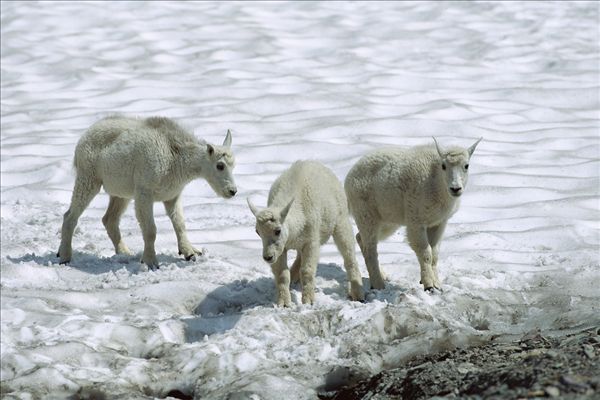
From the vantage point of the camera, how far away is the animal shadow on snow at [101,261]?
10391 mm

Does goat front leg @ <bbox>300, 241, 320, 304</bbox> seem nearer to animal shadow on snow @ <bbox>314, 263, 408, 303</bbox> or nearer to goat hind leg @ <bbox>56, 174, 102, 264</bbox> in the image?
animal shadow on snow @ <bbox>314, 263, 408, 303</bbox>

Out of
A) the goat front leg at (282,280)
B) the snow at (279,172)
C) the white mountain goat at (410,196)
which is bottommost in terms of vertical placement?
the snow at (279,172)

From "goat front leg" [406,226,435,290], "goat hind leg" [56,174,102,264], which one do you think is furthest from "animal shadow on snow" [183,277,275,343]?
"goat hind leg" [56,174,102,264]

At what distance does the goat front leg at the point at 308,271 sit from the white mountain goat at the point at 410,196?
0.82 m

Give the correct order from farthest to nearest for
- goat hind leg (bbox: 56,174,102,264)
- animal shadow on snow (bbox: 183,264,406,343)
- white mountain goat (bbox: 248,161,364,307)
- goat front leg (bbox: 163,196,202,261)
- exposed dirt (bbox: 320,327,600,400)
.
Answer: goat hind leg (bbox: 56,174,102,264) → goat front leg (bbox: 163,196,202,261) → animal shadow on snow (bbox: 183,264,406,343) → white mountain goat (bbox: 248,161,364,307) → exposed dirt (bbox: 320,327,600,400)

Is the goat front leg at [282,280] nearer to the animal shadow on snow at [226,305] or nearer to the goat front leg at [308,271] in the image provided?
the goat front leg at [308,271]

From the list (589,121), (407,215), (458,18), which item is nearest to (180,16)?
(458,18)

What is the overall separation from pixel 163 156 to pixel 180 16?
11.8m

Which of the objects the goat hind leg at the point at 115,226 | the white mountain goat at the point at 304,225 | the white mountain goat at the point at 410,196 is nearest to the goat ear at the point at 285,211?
the white mountain goat at the point at 304,225

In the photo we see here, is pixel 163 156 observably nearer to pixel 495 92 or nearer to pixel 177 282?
pixel 177 282

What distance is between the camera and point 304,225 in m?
9.11

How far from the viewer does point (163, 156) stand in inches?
414

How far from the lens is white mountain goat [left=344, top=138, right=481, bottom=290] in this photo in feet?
30.9

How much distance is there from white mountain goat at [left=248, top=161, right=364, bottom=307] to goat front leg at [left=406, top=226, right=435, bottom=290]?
559 mm
